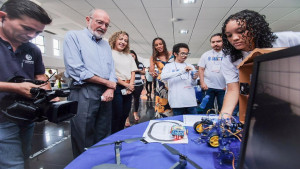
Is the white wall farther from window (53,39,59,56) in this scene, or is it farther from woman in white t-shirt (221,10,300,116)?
woman in white t-shirt (221,10,300,116)

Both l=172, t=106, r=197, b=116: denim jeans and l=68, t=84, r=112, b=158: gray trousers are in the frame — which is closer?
l=68, t=84, r=112, b=158: gray trousers

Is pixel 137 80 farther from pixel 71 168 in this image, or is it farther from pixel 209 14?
pixel 209 14

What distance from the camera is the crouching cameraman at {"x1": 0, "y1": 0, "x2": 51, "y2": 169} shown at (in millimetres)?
728

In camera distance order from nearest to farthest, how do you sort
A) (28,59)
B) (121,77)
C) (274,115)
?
(274,115) < (28,59) < (121,77)

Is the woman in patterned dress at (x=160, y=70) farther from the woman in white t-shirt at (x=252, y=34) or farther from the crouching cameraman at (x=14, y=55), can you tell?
the crouching cameraman at (x=14, y=55)

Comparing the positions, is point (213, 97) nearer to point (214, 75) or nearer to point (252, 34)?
point (214, 75)

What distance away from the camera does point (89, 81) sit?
3.70ft

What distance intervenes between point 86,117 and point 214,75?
1687 mm

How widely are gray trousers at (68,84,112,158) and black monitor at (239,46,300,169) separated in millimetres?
985

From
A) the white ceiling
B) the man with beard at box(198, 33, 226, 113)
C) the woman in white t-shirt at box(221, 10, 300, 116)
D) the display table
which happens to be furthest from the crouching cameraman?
the white ceiling

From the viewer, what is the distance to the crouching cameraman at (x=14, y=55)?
28.6 inches

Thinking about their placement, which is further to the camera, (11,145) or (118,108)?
(118,108)

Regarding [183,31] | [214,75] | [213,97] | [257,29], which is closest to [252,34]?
[257,29]

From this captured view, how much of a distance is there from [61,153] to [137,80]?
53.2 inches
